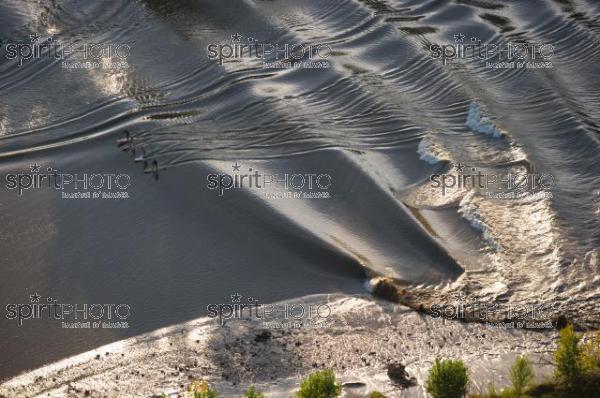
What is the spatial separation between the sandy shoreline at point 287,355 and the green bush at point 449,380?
0.88 metres

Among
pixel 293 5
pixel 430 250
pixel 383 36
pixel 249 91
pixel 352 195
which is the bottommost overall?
pixel 430 250

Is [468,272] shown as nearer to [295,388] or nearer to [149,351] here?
[295,388]

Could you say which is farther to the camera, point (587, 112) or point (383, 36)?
point (383, 36)

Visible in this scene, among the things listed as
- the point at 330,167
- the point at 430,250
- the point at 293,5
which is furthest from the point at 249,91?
the point at 430,250

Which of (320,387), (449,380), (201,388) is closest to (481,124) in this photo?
(449,380)

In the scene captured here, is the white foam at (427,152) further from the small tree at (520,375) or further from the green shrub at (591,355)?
the small tree at (520,375)

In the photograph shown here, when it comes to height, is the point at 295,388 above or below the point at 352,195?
below

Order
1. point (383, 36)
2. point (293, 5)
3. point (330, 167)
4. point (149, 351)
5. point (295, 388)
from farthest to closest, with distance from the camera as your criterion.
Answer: point (293, 5) < point (383, 36) < point (330, 167) < point (149, 351) < point (295, 388)

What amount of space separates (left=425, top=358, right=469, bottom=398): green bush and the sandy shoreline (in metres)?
0.88

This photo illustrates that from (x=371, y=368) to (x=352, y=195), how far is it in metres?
4.60

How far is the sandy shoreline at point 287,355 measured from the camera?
37.4 ft

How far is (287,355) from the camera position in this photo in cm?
1205

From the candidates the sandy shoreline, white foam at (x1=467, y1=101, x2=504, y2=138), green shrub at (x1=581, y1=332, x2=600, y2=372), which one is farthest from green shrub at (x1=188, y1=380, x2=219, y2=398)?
white foam at (x1=467, y1=101, x2=504, y2=138)

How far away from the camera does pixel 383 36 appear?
21312 millimetres
